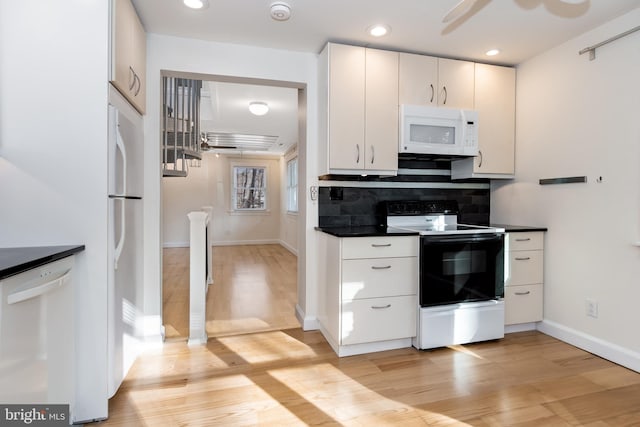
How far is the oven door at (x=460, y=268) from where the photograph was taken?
2393mm

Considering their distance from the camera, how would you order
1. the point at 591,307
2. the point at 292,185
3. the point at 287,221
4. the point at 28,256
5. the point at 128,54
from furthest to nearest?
the point at 287,221 < the point at 292,185 < the point at 591,307 < the point at 128,54 < the point at 28,256

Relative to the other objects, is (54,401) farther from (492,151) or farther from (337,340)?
(492,151)

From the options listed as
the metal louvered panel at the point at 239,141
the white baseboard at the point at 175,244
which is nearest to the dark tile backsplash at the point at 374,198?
the metal louvered panel at the point at 239,141

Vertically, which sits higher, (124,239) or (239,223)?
(124,239)

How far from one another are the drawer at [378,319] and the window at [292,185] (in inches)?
198

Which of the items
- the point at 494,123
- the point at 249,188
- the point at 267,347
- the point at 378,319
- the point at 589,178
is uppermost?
the point at 494,123

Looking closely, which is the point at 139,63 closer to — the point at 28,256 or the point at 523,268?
the point at 28,256

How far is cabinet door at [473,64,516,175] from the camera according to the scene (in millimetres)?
2900

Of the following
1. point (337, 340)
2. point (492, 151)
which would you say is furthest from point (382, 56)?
point (337, 340)

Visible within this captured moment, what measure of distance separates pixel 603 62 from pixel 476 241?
1.54 metres

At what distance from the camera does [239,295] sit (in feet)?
12.8

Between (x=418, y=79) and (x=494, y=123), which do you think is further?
(x=494, y=123)

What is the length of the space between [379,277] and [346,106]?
4.40 feet

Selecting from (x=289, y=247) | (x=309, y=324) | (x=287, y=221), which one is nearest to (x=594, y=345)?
(x=309, y=324)
